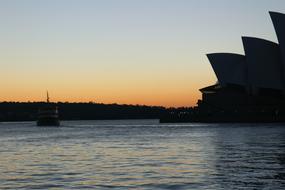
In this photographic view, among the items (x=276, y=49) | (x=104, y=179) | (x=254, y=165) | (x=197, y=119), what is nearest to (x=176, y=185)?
(x=104, y=179)

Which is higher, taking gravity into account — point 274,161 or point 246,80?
point 246,80

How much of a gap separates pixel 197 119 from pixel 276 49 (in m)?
43.9

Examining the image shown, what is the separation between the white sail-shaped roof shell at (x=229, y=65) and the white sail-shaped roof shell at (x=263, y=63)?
268cm

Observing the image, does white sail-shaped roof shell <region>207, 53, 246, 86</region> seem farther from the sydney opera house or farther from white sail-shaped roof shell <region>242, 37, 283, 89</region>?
white sail-shaped roof shell <region>242, 37, 283, 89</region>

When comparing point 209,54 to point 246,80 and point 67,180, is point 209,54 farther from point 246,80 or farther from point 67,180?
point 67,180

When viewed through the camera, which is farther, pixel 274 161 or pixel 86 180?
pixel 274 161

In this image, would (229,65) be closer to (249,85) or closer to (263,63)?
(249,85)

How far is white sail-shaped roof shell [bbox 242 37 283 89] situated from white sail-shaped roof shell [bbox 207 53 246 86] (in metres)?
2.68

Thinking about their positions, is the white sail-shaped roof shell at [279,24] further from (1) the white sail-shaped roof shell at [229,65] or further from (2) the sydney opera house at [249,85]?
(1) the white sail-shaped roof shell at [229,65]

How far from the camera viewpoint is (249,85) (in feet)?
342

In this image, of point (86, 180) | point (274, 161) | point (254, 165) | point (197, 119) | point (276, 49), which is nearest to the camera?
point (86, 180)

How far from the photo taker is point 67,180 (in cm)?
1791

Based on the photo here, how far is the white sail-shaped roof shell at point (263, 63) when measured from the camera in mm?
90250

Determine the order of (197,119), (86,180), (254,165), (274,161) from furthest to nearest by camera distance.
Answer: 1. (197,119)
2. (274,161)
3. (254,165)
4. (86,180)
